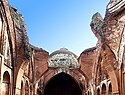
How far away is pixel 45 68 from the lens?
69.6 feet

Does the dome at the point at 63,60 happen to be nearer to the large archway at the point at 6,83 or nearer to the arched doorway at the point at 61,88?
the arched doorway at the point at 61,88

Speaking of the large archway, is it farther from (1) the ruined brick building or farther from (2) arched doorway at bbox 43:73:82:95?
(2) arched doorway at bbox 43:73:82:95

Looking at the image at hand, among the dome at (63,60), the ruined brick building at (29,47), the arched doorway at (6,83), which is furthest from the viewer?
the dome at (63,60)

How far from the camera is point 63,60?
24.1m

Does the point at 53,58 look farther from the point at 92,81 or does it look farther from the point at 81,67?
the point at 92,81

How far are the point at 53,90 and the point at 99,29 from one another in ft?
56.6

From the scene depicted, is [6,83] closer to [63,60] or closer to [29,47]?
[29,47]

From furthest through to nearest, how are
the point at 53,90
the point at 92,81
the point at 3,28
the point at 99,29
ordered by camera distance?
the point at 53,90 < the point at 92,81 < the point at 99,29 < the point at 3,28

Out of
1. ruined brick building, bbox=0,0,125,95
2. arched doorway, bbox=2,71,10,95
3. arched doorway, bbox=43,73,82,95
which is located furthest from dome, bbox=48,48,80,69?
arched doorway, bbox=2,71,10,95

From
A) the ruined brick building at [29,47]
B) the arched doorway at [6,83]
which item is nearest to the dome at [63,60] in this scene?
the ruined brick building at [29,47]

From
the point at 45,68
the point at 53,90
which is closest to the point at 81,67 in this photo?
the point at 45,68

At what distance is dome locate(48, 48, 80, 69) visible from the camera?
23.6 m

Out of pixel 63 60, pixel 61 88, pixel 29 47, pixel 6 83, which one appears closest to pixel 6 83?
pixel 6 83

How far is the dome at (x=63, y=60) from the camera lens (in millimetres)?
23625
